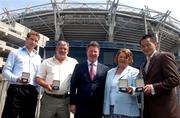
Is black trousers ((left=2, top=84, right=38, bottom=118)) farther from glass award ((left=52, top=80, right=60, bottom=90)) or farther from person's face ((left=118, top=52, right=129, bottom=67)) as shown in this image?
person's face ((left=118, top=52, right=129, bottom=67))

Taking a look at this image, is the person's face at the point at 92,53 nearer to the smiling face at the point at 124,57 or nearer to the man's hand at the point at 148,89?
the smiling face at the point at 124,57

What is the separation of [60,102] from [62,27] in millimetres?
34146

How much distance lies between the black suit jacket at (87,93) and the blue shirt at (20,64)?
0.68m

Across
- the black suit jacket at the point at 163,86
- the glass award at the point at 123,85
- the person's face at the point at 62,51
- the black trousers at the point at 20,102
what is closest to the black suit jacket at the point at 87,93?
the person's face at the point at 62,51

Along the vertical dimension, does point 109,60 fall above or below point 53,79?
above

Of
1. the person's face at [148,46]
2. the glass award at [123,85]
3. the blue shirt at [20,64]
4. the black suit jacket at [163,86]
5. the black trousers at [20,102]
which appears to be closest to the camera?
the black suit jacket at [163,86]

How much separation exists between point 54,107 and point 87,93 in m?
0.56

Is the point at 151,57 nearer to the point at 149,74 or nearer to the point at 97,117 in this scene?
the point at 149,74

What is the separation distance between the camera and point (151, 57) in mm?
4719

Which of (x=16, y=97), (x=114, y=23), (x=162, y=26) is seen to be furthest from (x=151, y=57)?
(x=162, y=26)

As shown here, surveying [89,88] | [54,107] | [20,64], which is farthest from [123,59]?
[20,64]

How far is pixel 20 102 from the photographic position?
5156 mm

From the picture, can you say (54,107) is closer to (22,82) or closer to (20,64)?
(22,82)

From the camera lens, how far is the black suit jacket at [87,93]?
5020 millimetres
